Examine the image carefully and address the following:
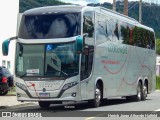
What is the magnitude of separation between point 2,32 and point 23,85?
2912 centimetres

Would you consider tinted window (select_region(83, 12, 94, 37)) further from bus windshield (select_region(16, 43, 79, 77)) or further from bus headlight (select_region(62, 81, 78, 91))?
bus headlight (select_region(62, 81, 78, 91))

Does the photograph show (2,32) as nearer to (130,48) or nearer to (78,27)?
(130,48)

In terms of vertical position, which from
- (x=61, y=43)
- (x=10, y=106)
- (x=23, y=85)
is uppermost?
(x=61, y=43)

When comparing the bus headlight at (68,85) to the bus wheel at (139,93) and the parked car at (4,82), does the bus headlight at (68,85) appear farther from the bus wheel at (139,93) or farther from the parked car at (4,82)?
the parked car at (4,82)

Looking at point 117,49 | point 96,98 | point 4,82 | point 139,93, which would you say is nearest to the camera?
point 96,98

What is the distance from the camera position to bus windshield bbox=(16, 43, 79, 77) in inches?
749

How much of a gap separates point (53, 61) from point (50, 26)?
139 centimetres

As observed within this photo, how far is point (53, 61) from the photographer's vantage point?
19.0 m

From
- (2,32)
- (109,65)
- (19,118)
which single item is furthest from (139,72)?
(2,32)

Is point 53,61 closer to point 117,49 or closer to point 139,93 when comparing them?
point 117,49

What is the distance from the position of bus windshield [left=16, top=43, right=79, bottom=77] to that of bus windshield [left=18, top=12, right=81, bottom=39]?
45cm

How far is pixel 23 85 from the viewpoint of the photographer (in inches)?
757

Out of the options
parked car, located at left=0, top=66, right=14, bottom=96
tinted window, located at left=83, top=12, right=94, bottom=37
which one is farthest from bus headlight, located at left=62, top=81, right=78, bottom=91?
parked car, located at left=0, top=66, right=14, bottom=96

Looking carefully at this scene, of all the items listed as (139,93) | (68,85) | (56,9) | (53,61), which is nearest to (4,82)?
(139,93)
